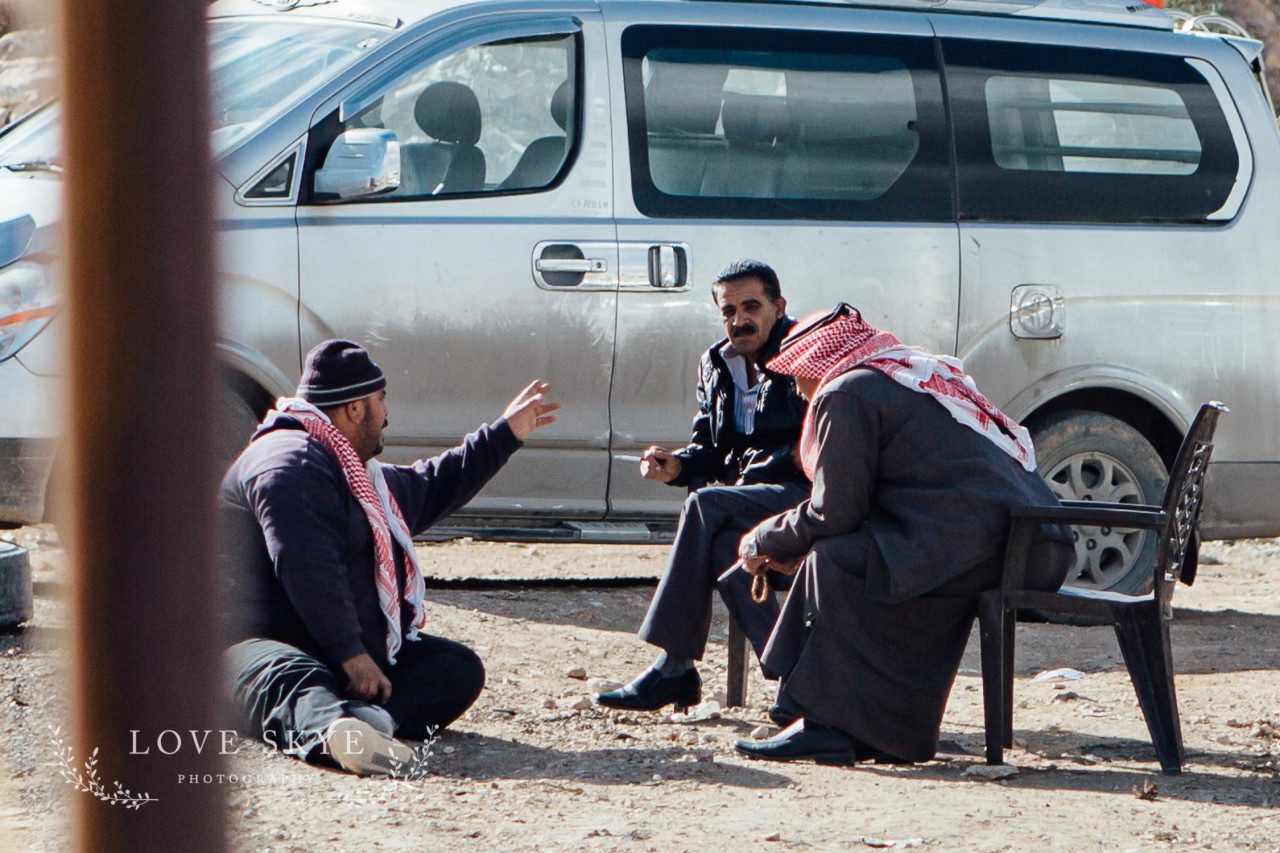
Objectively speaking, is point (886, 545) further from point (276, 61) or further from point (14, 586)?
point (276, 61)

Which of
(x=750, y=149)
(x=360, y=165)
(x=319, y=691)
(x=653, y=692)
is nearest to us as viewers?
(x=319, y=691)

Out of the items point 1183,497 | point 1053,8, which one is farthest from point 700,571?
point 1053,8

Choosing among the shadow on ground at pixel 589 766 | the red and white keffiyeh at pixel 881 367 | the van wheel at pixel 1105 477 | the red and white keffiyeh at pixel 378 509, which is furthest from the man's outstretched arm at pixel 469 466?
the van wheel at pixel 1105 477

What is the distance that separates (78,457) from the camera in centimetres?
83

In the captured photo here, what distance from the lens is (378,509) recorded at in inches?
160

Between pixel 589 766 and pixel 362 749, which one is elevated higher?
pixel 362 749

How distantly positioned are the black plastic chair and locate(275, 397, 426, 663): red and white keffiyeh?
145 centimetres

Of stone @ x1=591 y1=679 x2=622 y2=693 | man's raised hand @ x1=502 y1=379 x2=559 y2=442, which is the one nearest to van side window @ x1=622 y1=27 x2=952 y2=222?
man's raised hand @ x1=502 y1=379 x2=559 y2=442

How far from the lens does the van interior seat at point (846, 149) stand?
5.80 m

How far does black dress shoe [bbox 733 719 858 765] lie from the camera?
396 centimetres

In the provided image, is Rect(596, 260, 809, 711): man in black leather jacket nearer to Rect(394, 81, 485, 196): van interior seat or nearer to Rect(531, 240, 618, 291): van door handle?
Rect(531, 240, 618, 291): van door handle

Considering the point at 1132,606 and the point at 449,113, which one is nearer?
the point at 1132,606

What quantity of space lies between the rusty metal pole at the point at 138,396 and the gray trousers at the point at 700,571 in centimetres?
351

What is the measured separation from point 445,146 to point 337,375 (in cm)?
164
